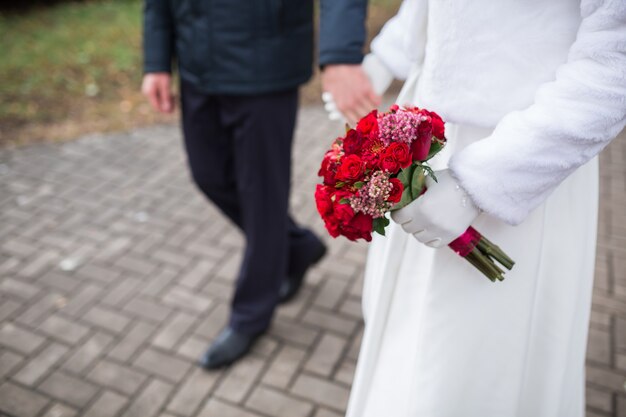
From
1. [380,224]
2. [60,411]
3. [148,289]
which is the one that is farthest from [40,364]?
[380,224]

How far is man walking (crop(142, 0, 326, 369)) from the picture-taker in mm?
2070

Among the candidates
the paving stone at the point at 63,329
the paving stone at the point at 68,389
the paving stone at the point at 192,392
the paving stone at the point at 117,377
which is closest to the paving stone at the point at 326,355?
the paving stone at the point at 192,392

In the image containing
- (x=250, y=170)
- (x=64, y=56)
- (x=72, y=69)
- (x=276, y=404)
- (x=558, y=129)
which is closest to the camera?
(x=558, y=129)

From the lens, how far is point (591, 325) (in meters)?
2.77

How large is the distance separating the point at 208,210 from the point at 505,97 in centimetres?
280

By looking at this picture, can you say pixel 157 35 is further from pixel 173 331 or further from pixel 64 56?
pixel 64 56

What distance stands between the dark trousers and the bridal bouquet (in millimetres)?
994

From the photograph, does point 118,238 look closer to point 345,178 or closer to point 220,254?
point 220,254

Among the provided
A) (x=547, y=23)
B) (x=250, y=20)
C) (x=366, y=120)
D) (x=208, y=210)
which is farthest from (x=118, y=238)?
(x=547, y=23)

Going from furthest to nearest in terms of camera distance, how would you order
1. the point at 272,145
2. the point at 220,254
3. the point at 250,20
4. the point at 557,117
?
the point at 220,254 → the point at 272,145 → the point at 250,20 → the point at 557,117

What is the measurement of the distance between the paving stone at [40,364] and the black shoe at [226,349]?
706 millimetres

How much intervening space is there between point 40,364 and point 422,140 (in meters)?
2.23

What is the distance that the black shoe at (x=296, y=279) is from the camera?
112 inches

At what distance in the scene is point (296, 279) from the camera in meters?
2.94
